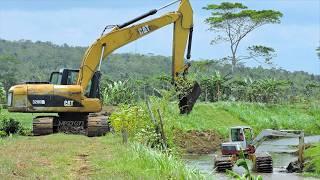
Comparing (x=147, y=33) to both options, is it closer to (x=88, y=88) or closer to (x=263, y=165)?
(x=88, y=88)

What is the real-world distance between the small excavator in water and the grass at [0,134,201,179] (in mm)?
4698

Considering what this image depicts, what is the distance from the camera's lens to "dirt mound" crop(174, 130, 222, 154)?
31.4 meters

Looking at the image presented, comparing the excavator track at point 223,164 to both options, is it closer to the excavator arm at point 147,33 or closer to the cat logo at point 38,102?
the excavator arm at point 147,33

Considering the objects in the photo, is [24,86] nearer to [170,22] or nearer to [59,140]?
[59,140]

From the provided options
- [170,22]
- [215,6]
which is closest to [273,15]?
[215,6]

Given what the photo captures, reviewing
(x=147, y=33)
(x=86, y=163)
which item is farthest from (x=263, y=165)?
(x=86, y=163)

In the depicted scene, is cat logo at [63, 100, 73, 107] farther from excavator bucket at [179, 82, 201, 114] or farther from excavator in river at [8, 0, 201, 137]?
excavator bucket at [179, 82, 201, 114]

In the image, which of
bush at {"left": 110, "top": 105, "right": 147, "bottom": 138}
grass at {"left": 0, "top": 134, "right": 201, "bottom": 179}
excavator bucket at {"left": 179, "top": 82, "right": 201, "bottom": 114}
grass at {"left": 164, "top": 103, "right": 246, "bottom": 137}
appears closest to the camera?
grass at {"left": 0, "top": 134, "right": 201, "bottom": 179}

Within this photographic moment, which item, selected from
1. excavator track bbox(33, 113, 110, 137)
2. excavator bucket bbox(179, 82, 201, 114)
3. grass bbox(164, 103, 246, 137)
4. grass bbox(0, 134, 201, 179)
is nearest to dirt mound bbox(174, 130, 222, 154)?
grass bbox(164, 103, 246, 137)

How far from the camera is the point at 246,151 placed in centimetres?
2447

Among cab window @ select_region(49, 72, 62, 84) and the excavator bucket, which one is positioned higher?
cab window @ select_region(49, 72, 62, 84)

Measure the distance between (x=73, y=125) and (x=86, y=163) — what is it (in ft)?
39.4

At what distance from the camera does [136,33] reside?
28.4 m

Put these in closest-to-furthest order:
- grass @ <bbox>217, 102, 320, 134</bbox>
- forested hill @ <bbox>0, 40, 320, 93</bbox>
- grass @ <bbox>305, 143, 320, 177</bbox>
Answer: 1. grass @ <bbox>305, 143, 320, 177</bbox>
2. grass @ <bbox>217, 102, 320, 134</bbox>
3. forested hill @ <bbox>0, 40, 320, 93</bbox>
